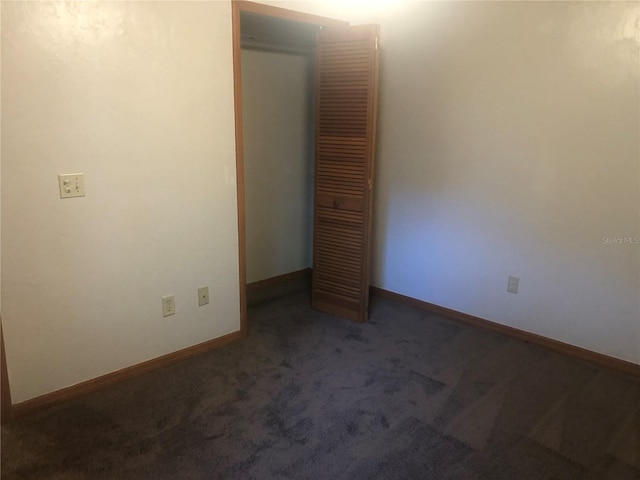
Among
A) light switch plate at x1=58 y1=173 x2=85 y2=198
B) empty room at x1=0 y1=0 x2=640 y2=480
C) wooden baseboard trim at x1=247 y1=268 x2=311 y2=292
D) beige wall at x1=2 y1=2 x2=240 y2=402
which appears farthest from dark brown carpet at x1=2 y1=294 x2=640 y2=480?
light switch plate at x1=58 y1=173 x2=85 y2=198

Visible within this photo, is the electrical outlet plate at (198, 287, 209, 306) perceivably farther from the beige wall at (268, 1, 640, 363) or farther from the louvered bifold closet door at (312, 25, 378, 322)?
the beige wall at (268, 1, 640, 363)

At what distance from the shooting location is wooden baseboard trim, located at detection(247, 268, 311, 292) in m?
3.74

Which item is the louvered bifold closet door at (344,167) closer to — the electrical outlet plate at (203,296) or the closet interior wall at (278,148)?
the closet interior wall at (278,148)

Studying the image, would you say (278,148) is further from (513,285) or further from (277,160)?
(513,285)

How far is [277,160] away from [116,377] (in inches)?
82.0

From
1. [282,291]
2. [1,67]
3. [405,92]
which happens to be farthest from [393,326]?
[1,67]

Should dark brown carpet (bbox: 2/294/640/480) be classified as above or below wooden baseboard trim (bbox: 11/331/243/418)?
below

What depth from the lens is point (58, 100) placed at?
6.75 ft

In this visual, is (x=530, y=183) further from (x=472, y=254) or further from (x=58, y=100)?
(x=58, y=100)

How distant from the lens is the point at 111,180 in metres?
2.29

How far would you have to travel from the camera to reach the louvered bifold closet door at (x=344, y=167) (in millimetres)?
3018

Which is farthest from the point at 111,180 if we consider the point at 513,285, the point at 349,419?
the point at 513,285

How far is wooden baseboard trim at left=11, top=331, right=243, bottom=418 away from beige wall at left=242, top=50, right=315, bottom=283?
0.90m

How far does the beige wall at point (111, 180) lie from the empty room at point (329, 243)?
0.4 inches
